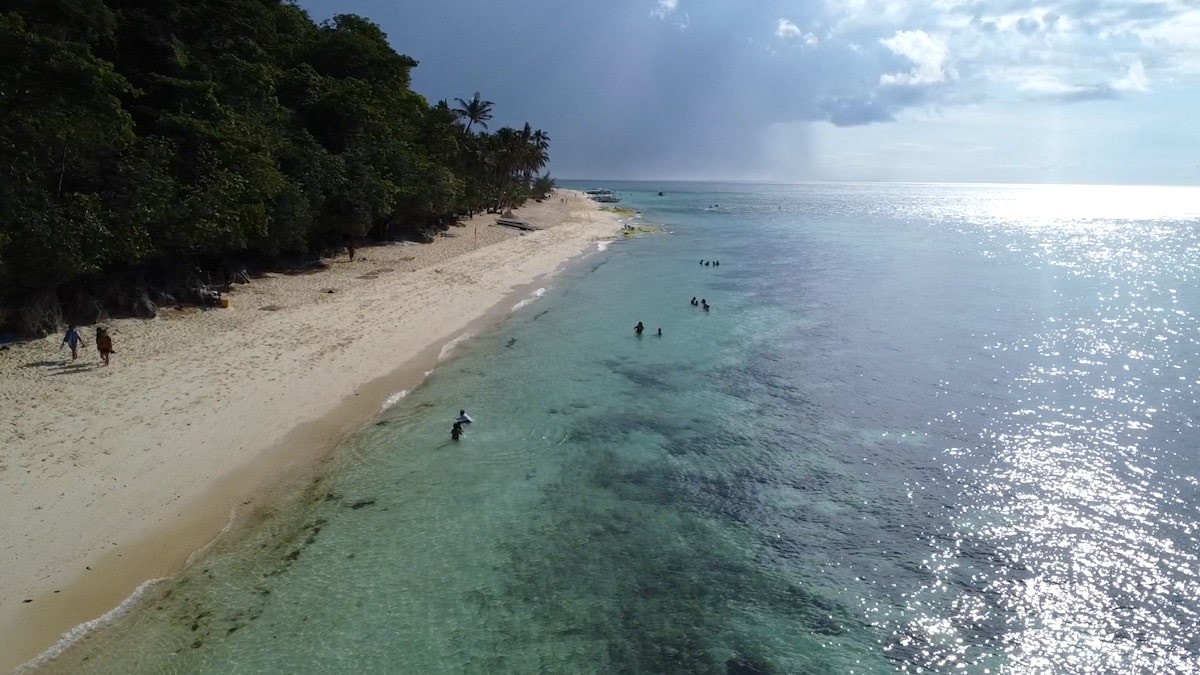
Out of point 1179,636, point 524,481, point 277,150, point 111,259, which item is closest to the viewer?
point 1179,636

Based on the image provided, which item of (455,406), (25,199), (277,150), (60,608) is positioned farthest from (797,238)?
(60,608)

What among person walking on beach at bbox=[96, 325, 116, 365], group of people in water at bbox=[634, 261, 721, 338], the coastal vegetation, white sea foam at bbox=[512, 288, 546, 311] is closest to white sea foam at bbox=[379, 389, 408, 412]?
person walking on beach at bbox=[96, 325, 116, 365]

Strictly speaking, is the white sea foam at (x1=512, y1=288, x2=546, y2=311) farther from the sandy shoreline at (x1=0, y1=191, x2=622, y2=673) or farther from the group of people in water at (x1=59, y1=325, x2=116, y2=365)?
the group of people in water at (x1=59, y1=325, x2=116, y2=365)

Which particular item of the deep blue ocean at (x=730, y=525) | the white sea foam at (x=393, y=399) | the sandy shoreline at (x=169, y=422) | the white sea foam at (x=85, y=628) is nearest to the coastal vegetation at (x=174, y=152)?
the sandy shoreline at (x=169, y=422)

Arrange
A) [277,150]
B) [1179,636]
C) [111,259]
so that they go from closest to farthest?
[1179,636], [111,259], [277,150]

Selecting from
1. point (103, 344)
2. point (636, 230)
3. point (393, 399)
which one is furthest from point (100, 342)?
point (636, 230)

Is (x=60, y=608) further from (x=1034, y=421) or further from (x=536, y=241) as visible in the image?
(x=536, y=241)
